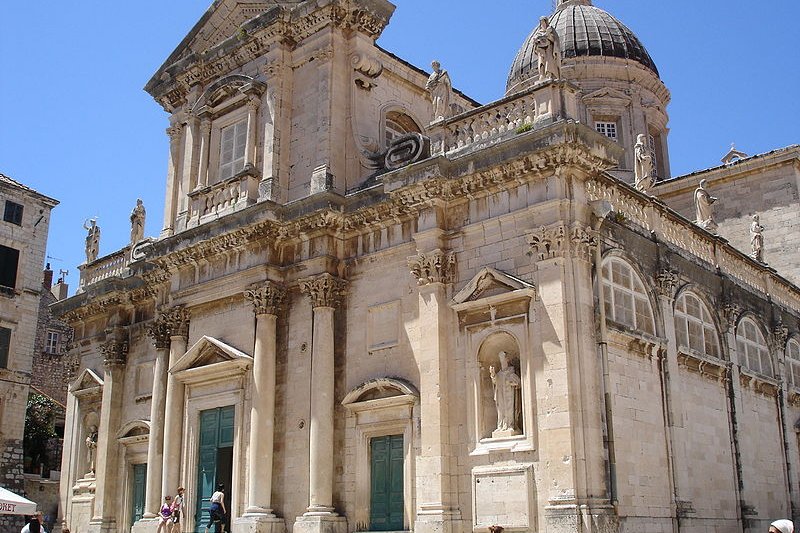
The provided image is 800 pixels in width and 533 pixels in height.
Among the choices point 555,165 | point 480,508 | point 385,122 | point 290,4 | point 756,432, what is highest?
point 290,4

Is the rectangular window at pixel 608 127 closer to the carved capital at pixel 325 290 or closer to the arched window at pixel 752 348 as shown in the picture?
the arched window at pixel 752 348

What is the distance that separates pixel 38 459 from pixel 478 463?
29660 millimetres

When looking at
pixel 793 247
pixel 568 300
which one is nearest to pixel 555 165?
pixel 568 300

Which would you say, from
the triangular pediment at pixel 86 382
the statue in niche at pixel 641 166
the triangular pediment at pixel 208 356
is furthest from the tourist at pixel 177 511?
the statue in niche at pixel 641 166

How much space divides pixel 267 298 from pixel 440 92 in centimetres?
541

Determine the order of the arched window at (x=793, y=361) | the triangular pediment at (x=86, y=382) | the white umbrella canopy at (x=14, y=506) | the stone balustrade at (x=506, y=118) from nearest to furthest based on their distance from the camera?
the white umbrella canopy at (x=14, y=506) < the stone balustrade at (x=506, y=118) < the arched window at (x=793, y=361) < the triangular pediment at (x=86, y=382)

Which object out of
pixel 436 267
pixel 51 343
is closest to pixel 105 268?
pixel 436 267

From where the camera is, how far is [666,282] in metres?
17.0

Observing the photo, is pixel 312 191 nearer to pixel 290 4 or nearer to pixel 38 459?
pixel 290 4

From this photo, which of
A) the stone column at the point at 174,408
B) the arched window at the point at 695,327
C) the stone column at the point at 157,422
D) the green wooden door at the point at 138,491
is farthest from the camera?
the green wooden door at the point at 138,491

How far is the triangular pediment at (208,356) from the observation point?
18.6 m

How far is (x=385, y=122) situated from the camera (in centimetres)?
2064

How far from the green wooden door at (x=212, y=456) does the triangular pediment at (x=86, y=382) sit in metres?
6.04

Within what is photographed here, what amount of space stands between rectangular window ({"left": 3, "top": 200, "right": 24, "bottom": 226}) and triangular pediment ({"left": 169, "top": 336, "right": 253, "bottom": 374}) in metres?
18.5
